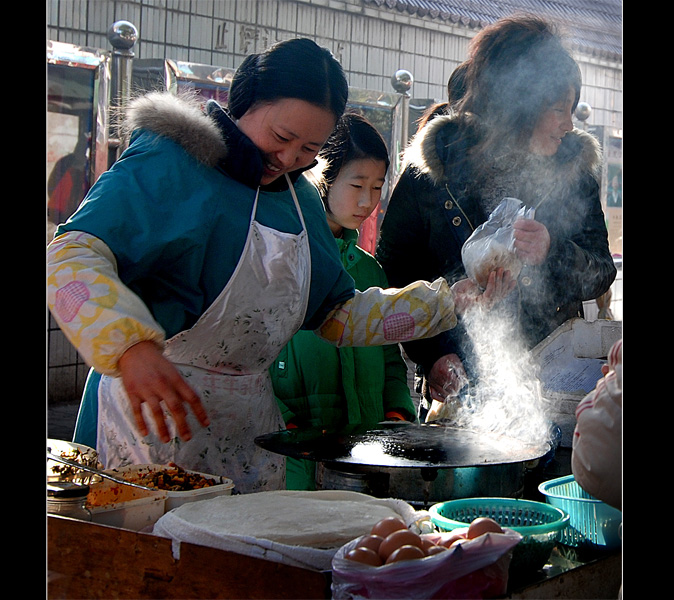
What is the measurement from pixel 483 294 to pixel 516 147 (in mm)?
703

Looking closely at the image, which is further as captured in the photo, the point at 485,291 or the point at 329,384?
the point at 329,384

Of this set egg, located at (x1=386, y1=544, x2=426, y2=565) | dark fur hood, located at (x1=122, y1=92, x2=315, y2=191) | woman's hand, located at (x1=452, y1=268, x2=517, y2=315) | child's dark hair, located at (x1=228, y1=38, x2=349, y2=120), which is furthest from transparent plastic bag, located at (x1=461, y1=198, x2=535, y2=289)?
egg, located at (x1=386, y1=544, x2=426, y2=565)

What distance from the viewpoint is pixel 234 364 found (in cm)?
221

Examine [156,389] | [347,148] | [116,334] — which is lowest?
[156,389]

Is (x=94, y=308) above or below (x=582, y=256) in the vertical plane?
below

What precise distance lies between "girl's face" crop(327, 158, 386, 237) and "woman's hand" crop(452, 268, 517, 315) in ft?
1.92

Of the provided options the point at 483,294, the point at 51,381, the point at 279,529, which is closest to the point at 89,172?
the point at 51,381

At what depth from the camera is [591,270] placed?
2861 millimetres

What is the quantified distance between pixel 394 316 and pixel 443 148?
0.91 meters

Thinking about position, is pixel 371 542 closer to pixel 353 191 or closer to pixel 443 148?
pixel 353 191

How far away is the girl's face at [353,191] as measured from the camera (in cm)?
292

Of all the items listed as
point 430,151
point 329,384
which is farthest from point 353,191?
point 329,384

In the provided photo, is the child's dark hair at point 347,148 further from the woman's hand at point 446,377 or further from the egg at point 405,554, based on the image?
the egg at point 405,554
